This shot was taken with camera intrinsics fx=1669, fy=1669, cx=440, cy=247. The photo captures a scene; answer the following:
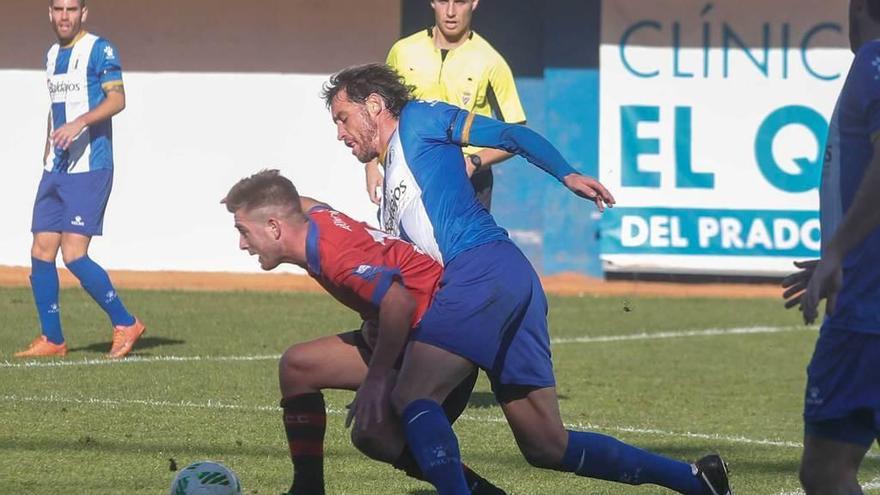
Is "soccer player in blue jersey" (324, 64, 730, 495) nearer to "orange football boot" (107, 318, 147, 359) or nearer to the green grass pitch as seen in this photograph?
the green grass pitch

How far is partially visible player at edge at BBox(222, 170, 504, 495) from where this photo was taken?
567 cm

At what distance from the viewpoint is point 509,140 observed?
6.09 meters

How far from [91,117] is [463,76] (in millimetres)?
2712

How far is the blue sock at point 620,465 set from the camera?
6.04 meters

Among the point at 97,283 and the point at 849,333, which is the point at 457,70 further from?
the point at 849,333

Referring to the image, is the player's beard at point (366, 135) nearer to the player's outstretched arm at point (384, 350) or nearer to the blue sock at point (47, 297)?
the player's outstretched arm at point (384, 350)

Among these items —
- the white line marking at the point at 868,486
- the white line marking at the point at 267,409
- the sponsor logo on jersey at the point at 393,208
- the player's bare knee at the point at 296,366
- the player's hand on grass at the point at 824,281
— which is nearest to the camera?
the player's hand on grass at the point at 824,281

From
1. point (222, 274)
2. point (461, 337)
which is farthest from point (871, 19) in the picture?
point (222, 274)

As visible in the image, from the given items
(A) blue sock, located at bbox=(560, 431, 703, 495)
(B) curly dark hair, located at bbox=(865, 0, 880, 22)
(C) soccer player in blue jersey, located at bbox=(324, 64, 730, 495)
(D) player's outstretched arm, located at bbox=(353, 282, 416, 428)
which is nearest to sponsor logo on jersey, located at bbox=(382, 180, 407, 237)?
(C) soccer player in blue jersey, located at bbox=(324, 64, 730, 495)

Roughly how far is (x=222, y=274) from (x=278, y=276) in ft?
1.96

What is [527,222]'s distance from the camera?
17953mm

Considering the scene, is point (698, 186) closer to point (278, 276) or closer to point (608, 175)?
point (608, 175)

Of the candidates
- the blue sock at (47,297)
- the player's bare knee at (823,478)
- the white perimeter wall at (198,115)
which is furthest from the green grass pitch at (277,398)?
the white perimeter wall at (198,115)

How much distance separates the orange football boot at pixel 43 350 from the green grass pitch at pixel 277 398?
16 centimetres
